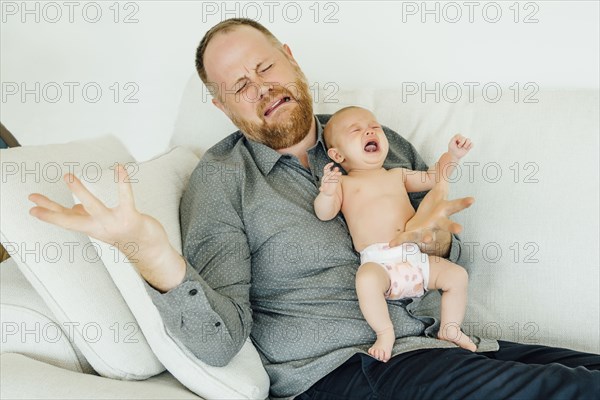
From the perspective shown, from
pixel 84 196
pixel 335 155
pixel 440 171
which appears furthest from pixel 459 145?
pixel 84 196

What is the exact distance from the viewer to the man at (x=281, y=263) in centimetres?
128

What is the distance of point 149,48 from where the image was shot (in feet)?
8.01

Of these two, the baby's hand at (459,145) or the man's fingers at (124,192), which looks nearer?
the man's fingers at (124,192)

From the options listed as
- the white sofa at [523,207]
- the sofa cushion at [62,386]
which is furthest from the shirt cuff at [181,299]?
the white sofa at [523,207]

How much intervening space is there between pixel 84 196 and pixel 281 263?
0.57 meters

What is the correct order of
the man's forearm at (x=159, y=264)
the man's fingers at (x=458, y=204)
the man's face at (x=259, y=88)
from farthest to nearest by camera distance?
the man's face at (x=259, y=88)
the man's fingers at (x=458, y=204)
the man's forearm at (x=159, y=264)

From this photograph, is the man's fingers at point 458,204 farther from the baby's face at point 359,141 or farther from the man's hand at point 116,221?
the man's hand at point 116,221

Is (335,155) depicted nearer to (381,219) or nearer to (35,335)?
→ (381,219)

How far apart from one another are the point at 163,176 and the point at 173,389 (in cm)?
51

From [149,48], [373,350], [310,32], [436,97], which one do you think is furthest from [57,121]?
[373,350]

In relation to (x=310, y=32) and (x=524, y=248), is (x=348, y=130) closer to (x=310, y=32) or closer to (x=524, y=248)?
(x=524, y=248)

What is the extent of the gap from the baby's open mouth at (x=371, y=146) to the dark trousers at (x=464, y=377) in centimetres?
48

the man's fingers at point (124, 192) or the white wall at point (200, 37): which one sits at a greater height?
the white wall at point (200, 37)

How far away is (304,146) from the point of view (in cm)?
183
